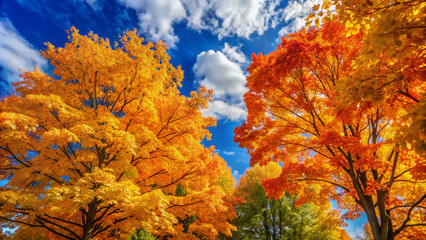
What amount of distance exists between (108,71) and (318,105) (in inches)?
331

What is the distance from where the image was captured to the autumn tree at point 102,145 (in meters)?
5.52

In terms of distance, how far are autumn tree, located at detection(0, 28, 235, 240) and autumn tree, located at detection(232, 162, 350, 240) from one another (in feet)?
34.4

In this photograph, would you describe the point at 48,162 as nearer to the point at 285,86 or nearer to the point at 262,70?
the point at 262,70

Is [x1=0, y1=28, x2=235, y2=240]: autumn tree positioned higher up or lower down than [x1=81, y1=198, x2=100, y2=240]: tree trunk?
higher up

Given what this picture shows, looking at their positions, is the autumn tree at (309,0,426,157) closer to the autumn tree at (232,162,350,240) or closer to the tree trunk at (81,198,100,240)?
the tree trunk at (81,198,100,240)

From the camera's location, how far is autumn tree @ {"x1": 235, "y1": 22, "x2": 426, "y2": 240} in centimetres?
593

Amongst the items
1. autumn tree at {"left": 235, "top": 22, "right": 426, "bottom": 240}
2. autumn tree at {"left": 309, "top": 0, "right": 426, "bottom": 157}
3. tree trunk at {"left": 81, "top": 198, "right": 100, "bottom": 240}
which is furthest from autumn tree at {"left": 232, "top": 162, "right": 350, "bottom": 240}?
autumn tree at {"left": 309, "top": 0, "right": 426, "bottom": 157}

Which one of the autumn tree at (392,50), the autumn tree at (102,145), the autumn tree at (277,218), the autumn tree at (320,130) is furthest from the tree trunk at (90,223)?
the autumn tree at (277,218)

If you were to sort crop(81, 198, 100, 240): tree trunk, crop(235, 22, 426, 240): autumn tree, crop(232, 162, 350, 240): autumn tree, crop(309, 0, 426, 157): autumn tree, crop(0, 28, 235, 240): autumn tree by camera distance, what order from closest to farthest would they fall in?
crop(309, 0, 426, 157): autumn tree < crop(0, 28, 235, 240): autumn tree < crop(235, 22, 426, 240): autumn tree < crop(81, 198, 100, 240): tree trunk < crop(232, 162, 350, 240): autumn tree

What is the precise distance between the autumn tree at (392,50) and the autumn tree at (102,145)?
16.0 feet

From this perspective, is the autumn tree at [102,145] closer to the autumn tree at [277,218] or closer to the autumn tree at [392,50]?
the autumn tree at [392,50]

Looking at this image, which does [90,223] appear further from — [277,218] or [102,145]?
[277,218]

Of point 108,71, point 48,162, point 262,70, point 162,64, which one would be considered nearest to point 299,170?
point 262,70

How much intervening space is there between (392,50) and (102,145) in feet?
22.4
